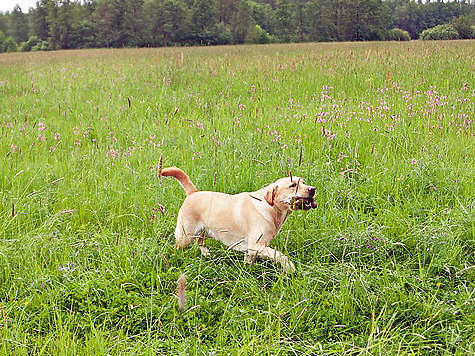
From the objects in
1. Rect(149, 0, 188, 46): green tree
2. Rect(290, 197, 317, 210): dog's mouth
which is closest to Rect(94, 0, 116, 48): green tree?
Rect(149, 0, 188, 46): green tree

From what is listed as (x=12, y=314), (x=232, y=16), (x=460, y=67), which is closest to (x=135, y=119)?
(x=12, y=314)

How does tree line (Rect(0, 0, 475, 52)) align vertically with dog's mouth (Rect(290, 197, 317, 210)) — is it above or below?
above

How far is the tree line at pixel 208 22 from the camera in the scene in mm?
53406

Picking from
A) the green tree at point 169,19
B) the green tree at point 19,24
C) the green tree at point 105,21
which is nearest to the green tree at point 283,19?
the green tree at point 169,19

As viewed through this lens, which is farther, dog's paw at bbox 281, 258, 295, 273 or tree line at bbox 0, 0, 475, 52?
tree line at bbox 0, 0, 475, 52

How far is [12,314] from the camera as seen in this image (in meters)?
2.55

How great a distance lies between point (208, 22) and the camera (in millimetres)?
56812

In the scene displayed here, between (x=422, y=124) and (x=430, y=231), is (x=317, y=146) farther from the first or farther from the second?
(x=430, y=231)

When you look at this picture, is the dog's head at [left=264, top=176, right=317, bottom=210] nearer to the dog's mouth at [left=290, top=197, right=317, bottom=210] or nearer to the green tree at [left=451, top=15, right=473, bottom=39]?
the dog's mouth at [left=290, top=197, right=317, bottom=210]

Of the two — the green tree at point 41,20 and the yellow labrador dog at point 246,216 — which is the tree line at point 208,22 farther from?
Answer: the yellow labrador dog at point 246,216

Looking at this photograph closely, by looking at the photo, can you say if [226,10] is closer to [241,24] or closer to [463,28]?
[241,24]

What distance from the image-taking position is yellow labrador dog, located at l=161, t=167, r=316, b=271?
282 cm

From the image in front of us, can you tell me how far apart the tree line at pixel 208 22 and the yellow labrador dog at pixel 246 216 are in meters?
46.3

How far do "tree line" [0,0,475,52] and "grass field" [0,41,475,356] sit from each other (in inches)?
1736
